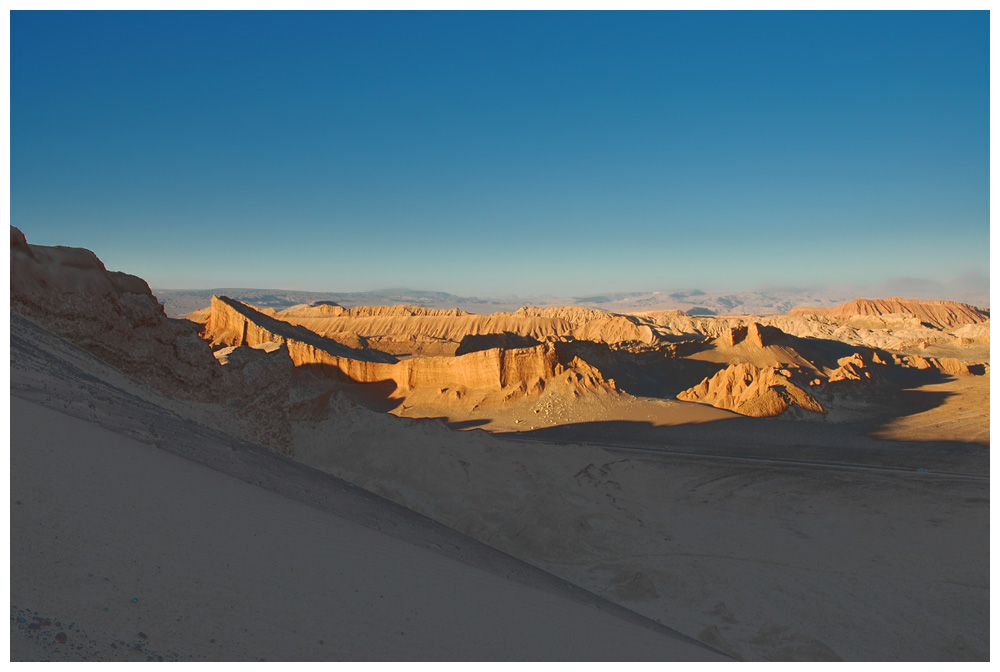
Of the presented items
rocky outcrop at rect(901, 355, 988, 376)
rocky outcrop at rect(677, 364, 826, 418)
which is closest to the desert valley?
rocky outcrop at rect(677, 364, 826, 418)

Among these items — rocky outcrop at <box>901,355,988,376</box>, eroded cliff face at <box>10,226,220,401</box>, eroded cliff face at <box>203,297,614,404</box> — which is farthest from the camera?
rocky outcrop at <box>901,355,988,376</box>

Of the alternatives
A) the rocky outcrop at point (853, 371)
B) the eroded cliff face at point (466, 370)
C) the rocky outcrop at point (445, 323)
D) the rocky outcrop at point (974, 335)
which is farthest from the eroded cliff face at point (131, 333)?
the rocky outcrop at point (974, 335)

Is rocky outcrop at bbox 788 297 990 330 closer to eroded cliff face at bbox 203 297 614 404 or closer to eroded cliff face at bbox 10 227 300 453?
eroded cliff face at bbox 203 297 614 404

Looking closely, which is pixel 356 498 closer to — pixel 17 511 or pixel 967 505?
pixel 17 511

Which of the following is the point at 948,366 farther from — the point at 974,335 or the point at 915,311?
the point at 915,311

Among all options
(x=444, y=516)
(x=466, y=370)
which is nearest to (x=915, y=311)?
(x=466, y=370)

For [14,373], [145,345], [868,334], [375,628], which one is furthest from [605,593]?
[868,334]
